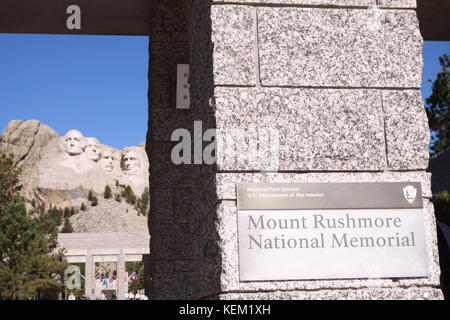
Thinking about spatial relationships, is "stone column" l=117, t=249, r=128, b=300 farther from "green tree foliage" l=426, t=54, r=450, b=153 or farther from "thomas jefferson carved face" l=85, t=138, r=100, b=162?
"thomas jefferson carved face" l=85, t=138, r=100, b=162

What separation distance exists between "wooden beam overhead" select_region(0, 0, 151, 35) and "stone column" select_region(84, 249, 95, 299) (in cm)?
4775

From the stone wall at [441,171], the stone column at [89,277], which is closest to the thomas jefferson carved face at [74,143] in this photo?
the stone column at [89,277]

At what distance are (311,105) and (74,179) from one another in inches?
4968

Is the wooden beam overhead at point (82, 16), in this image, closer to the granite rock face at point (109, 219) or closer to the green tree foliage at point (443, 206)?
the green tree foliage at point (443, 206)

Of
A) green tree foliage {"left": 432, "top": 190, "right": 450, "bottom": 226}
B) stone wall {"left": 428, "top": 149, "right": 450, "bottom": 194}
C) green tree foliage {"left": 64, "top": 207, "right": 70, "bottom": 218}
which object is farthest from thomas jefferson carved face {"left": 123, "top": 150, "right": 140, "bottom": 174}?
green tree foliage {"left": 432, "top": 190, "right": 450, "bottom": 226}

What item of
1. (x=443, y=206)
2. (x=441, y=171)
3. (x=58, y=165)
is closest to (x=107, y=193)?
(x=58, y=165)

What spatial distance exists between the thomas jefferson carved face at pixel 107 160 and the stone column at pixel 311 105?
14309cm

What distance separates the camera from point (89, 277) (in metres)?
55.7

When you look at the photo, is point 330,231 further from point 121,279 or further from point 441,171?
point 121,279

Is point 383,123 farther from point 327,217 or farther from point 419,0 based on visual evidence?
point 419,0

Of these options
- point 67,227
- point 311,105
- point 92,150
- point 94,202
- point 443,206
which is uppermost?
point 92,150

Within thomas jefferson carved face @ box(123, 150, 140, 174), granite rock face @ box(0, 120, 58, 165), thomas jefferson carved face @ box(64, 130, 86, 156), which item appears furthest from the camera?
thomas jefferson carved face @ box(123, 150, 140, 174)

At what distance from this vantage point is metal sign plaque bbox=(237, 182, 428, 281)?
3695 millimetres

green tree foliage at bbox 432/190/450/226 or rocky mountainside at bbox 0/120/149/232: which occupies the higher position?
rocky mountainside at bbox 0/120/149/232
